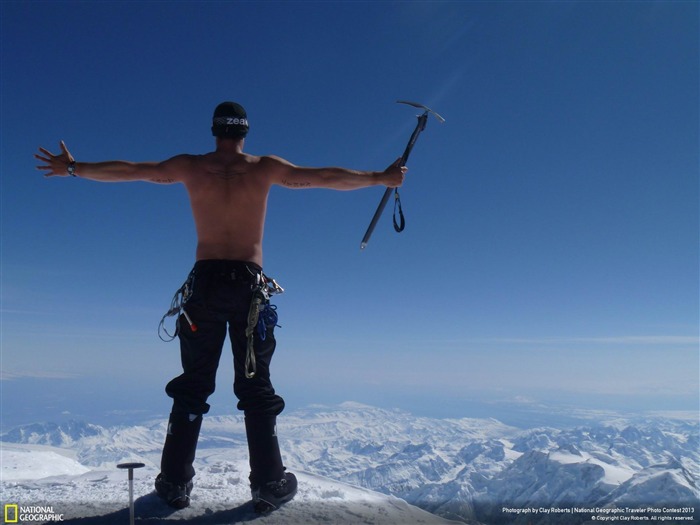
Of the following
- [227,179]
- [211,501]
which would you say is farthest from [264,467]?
[227,179]

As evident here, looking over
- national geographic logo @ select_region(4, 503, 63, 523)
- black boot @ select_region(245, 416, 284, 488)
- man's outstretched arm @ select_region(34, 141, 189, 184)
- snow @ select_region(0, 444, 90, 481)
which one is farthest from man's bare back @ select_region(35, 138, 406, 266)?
snow @ select_region(0, 444, 90, 481)

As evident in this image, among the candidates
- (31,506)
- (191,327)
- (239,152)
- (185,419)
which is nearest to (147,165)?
(239,152)

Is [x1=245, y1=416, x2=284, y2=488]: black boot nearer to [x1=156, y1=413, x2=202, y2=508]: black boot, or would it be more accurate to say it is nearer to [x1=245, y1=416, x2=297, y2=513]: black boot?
[x1=245, y1=416, x2=297, y2=513]: black boot

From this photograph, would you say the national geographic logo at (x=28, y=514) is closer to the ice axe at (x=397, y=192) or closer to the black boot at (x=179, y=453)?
the black boot at (x=179, y=453)

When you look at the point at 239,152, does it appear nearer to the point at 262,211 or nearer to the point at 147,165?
the point at 262,211

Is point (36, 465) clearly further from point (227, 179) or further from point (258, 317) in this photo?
point (227, 179)

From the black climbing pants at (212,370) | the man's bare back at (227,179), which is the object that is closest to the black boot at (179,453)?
the black climbing pants at (212,370)
